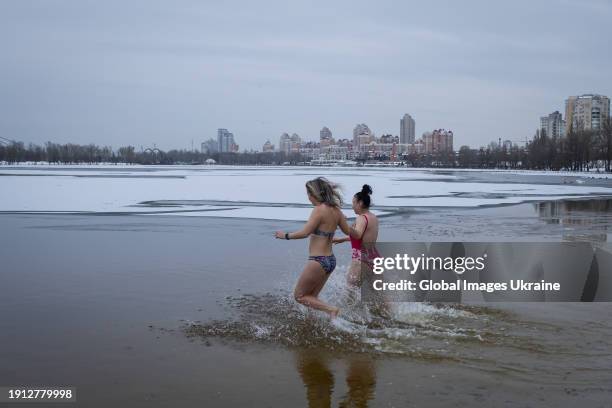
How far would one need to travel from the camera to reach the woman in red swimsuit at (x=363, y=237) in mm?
7859

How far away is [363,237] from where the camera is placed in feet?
26.0

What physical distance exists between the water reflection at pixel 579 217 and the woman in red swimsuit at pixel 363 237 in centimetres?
999

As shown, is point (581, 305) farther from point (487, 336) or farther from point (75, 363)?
point (75, 363)

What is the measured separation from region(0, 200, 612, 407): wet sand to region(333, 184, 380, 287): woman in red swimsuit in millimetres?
774

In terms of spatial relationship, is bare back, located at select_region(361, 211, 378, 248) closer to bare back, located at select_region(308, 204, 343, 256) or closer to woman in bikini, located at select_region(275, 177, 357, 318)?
woman in bikini, located at select_region(275, 177, 357, 318)

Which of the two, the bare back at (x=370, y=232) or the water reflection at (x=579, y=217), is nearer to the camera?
the bare back at (x=370, y=232)

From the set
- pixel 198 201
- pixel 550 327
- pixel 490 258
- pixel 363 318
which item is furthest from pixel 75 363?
pixel 198 201

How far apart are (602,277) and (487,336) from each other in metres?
4.73

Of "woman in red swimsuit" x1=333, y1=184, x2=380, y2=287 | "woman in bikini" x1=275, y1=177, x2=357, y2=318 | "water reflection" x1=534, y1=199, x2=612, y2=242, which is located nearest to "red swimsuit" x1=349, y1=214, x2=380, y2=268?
"woman in red swimsuit" x1=333, y1=184, x2=380, y2=287

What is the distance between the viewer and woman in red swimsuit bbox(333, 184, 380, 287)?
786 cm

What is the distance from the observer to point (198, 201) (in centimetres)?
3061

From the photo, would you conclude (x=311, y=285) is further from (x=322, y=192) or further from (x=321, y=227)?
(x=322, y=192)

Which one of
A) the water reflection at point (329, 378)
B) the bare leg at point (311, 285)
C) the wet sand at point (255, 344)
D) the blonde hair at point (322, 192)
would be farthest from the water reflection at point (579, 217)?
the water reflection at point (329, 378)

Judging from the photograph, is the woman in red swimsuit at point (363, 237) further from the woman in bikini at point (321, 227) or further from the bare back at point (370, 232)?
the woman in bikini at point (321, 227)
